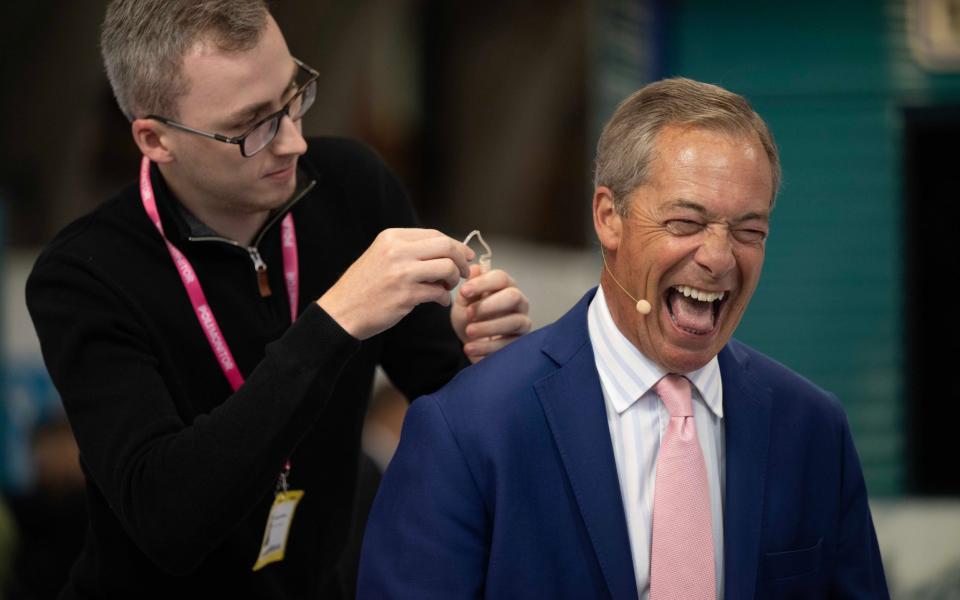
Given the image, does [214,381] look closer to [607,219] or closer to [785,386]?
[607,219]

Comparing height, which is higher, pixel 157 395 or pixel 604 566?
pixel 157 395

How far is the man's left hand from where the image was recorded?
282 centimetres

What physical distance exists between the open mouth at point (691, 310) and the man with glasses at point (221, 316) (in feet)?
1.30

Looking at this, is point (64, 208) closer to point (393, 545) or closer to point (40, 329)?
point (40, 329)

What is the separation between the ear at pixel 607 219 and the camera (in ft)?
8.35

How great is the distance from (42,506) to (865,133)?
4303 millimetres

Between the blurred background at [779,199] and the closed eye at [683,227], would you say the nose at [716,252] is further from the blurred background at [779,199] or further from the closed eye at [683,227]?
the blurred background at [779,199]

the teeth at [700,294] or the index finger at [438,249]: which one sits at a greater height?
the index finger at [438,249]

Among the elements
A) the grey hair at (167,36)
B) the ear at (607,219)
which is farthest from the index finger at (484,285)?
the grey hair at (167,36)

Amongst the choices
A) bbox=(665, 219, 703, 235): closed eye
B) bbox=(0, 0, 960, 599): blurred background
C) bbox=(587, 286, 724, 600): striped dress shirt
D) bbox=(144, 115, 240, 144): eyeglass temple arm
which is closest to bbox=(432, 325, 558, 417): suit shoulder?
bbox=(587, 286, 724, 600): striped dress shirt

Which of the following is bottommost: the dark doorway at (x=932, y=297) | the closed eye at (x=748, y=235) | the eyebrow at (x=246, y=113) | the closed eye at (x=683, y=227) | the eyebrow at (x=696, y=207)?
the dark doorway at (x=932, y=297)

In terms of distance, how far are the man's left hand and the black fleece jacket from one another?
1.13ft

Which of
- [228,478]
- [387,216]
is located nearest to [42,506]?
[387,216]

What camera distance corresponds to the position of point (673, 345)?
2.52 metres
